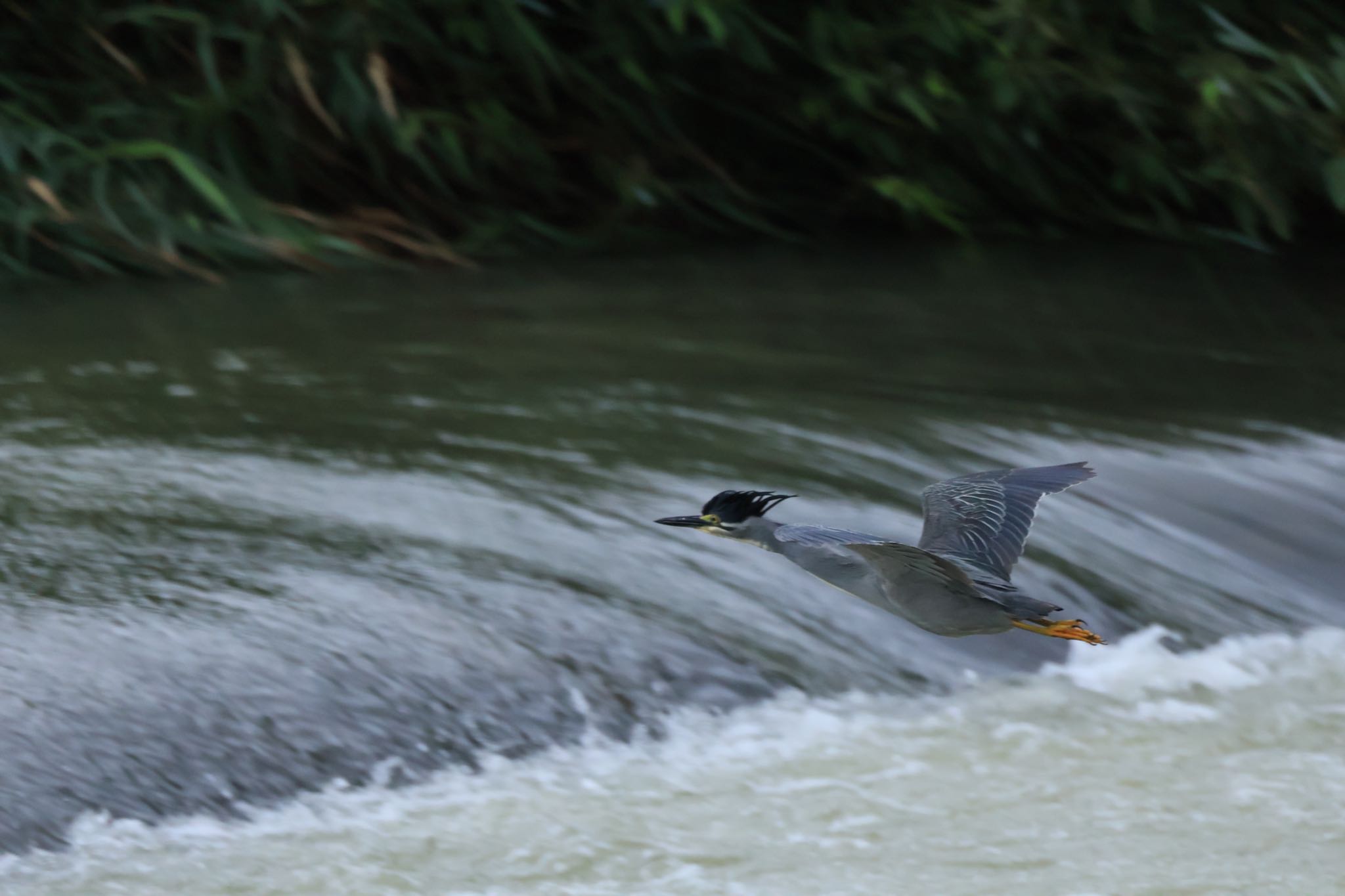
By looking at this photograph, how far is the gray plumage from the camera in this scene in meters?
1.27

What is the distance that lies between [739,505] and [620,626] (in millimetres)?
1917

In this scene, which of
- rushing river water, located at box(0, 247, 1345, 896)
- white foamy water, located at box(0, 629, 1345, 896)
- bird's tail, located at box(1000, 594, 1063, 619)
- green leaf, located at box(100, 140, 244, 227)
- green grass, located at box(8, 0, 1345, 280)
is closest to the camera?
bird's tail, located at box(1000, 594, 1063, 619)

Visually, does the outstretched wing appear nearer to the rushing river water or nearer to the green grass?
the rushing river water

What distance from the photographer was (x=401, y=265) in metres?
6.15

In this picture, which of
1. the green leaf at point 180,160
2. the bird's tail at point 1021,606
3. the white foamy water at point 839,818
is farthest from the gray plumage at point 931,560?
the green leaf at point 180,160

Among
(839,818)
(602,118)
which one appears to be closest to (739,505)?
(839,818)

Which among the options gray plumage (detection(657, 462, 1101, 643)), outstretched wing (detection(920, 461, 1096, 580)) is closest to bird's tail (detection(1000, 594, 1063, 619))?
gray plumage (detection(657, 462, 1101, 643))

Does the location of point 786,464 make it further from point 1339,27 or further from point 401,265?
point 1339,27

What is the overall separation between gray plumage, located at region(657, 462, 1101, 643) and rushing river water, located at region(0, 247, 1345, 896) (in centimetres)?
127

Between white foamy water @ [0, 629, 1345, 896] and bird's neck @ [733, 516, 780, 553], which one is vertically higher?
bird's neck @ [733, 516, 780, 553]

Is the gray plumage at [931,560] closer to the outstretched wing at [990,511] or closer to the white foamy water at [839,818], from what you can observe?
the outstretched wing at [990,511]

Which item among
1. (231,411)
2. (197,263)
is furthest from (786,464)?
(197,263)

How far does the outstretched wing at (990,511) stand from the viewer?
4.75 ft

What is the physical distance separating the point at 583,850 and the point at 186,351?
2.65 meters
